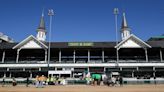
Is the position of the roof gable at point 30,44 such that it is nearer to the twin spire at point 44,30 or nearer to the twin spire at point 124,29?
the twin spire at point 44,30

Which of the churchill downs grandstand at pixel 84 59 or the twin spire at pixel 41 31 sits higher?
the twin spire at pixel 41 31

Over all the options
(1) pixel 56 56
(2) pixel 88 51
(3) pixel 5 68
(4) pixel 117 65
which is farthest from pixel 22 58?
(4) pixel 117 65

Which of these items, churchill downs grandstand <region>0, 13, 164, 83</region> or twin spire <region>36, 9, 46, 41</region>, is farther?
twin spire <region>36, 9, 46, 41</region>

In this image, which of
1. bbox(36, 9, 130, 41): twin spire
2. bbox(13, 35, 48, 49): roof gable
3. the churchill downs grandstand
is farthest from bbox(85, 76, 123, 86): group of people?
bbox(36, 9, 130, 41): twin spire

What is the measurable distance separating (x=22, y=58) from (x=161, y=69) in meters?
29.6

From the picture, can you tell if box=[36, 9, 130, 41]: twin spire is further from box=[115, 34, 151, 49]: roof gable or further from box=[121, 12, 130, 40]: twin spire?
box=[115, 34, 151, 49]: roof gable

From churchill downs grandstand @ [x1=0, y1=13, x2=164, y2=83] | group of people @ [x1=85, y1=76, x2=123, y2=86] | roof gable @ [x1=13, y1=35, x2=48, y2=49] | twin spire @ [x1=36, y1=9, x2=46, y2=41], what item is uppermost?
twin spire @ [x1=36, y1=9, x2=46, y2=41]

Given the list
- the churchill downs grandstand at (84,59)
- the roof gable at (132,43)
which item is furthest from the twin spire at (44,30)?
the roof gable at (132,43)

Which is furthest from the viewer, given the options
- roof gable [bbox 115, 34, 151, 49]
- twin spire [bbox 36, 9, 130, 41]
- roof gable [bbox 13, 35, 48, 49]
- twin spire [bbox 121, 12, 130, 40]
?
twin spire [bbox 121, 12, 130, 40]

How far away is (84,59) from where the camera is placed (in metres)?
50.9

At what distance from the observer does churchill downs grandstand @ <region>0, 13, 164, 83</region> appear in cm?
4631

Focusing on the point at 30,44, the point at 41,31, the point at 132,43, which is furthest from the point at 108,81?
the point at 41,31

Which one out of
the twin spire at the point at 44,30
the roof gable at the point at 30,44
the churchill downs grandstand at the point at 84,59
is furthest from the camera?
the twin spire at the point at 44,30

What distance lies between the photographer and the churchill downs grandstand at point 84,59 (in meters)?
46.3
